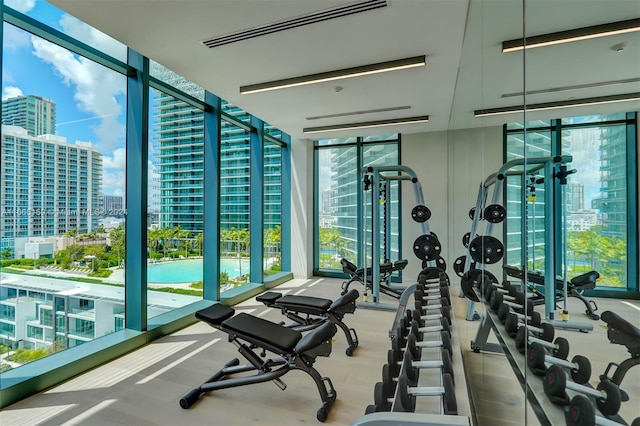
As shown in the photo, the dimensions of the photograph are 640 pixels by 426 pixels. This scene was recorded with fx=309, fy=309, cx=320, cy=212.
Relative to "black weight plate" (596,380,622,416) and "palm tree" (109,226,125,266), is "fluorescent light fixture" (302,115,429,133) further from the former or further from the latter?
"black weight plate" (596,380,622,416)

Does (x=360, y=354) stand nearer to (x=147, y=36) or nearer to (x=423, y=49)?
(x=423, y=49)

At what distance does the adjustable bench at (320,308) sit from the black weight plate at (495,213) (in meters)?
1.79

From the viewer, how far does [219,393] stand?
2.44 meters

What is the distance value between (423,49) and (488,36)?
1.21 metres

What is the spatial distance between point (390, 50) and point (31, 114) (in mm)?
3208

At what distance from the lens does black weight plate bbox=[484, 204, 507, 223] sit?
151 centimetres

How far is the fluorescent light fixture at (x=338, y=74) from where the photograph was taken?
3174 mm

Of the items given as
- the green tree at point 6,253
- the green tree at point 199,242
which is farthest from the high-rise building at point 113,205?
the green tree at point 199,242

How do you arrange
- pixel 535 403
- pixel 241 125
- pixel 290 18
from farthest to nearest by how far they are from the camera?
pixel 241 125 < pixel 290 18 < pixel 535 403

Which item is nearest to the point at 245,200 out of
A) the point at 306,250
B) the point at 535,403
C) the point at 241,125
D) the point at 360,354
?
the point at 241,125

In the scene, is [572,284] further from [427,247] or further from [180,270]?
[180,270]

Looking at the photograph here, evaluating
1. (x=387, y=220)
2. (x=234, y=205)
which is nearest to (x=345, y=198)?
(x=387, y=220)

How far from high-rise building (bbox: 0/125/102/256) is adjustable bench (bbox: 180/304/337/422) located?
1.61m

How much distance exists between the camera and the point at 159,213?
370 cm
